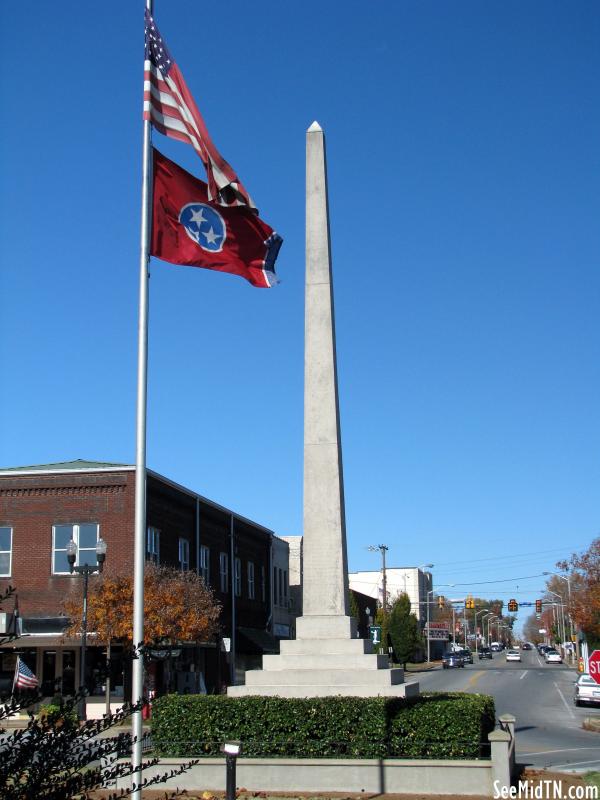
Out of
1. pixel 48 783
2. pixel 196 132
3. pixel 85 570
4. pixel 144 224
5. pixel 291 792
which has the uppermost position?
pixel 196 132

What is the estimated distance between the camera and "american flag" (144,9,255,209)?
1335cm

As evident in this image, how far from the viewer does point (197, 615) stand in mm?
36094

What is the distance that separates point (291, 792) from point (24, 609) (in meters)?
24.8

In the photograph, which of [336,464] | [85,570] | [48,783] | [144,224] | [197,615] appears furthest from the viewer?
[197,615]

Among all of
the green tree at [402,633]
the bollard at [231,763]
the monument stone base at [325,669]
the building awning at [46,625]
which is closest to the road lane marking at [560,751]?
the monument stone base at [325,669]

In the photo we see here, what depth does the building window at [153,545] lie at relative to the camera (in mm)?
39438

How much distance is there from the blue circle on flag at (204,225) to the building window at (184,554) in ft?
103

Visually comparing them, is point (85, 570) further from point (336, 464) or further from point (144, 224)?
point (144, 224)

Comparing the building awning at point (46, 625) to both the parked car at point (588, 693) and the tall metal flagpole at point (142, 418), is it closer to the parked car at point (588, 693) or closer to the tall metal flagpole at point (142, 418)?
the parked car at point (588, 693)

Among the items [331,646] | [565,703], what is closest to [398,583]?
[565,703]

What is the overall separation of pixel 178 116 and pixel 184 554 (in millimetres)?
32833

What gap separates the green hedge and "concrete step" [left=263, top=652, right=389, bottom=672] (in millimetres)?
1030

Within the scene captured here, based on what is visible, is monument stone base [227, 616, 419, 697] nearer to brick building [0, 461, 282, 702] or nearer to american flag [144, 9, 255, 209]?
american flag [144, 9, 255, 209]

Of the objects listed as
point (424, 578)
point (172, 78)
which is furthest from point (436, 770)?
point (424, 578)
